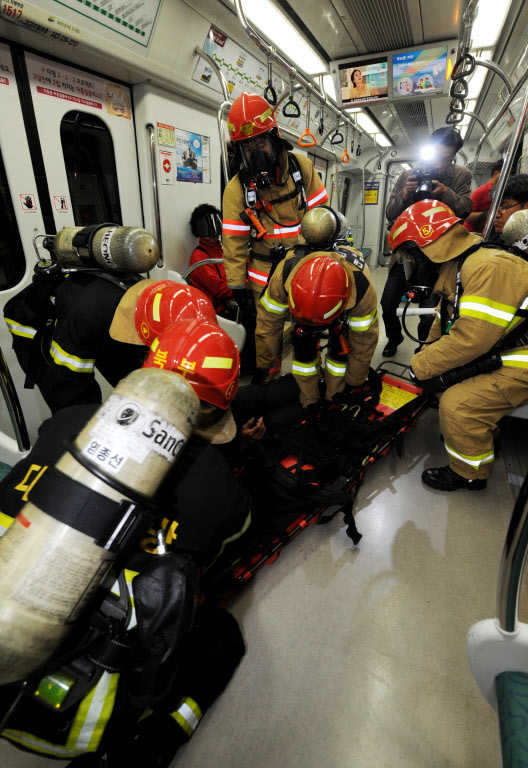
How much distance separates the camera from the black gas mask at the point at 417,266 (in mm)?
2375

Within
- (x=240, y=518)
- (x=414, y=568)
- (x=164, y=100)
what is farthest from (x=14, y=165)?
(x=414, y=568)

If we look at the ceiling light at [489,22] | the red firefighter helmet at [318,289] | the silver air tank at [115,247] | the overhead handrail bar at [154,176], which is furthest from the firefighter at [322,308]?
the ceiling light at [489,22]

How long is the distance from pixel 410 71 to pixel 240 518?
5201 mm

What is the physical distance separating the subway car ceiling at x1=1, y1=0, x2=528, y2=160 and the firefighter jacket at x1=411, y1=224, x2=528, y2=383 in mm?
2300

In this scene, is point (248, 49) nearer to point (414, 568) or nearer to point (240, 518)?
point (240, 518)

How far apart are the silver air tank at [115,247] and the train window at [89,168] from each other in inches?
49.4

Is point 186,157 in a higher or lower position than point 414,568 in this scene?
higher

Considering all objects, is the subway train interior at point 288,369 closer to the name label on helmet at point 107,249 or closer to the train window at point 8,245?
the train window at point 8,245

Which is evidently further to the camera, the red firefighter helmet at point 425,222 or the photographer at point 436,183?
the photographer at point 436,183

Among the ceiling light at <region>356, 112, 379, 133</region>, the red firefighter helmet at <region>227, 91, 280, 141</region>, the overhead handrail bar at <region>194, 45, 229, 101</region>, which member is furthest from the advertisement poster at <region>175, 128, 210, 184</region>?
the ceiling light at <region>356, 112, 379, 133</region>

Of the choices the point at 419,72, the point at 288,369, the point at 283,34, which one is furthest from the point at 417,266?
the point at 283,34

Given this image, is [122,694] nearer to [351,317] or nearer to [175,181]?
[351,317]

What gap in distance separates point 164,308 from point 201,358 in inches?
19.0

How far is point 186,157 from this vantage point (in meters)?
3.53
